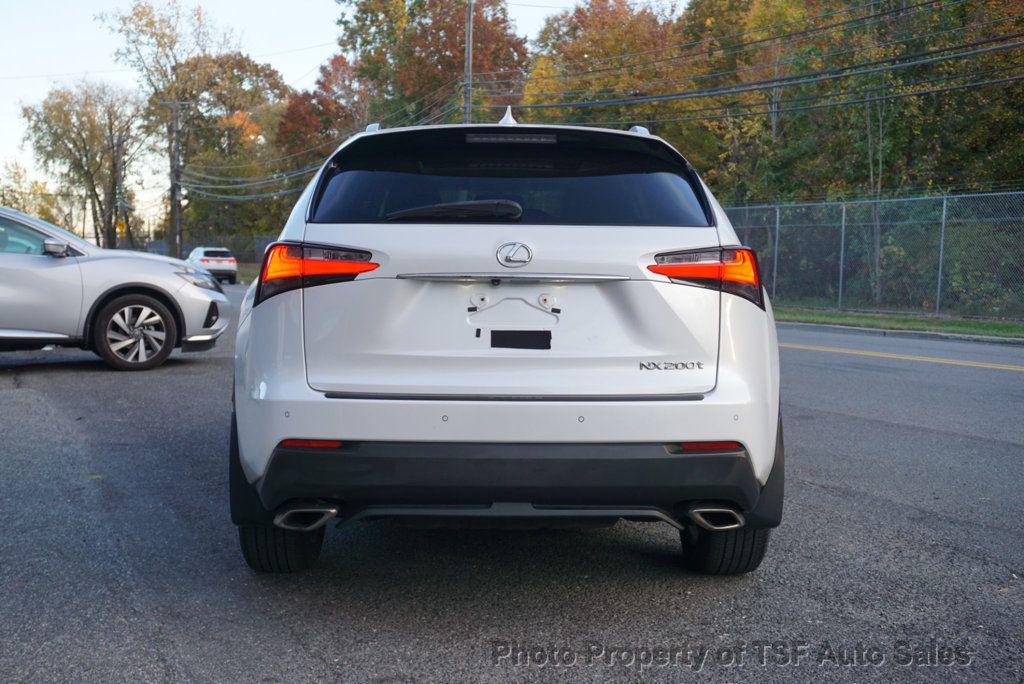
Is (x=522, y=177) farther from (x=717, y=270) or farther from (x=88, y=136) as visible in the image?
(x=88, y=136)

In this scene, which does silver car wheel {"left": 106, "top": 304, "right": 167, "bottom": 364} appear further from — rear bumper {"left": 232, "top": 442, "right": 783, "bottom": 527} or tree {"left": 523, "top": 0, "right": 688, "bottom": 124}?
tree {"left": 523, "top": 0, "right": 688, "bottom": 124}

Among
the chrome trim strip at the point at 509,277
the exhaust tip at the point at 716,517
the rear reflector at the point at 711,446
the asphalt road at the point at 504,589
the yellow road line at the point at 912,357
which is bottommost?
the yellow road line at the point at 912,357

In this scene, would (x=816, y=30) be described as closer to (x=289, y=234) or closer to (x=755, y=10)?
(x=755, y=10)

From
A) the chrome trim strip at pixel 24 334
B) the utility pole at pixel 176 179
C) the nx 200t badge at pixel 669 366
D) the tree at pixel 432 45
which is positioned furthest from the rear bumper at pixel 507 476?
the utility pole at pixel 176 179

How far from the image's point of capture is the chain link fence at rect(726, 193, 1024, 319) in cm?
2212

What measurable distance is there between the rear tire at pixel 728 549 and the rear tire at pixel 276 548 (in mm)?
1516

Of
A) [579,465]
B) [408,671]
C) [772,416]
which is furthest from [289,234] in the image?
[772,416]

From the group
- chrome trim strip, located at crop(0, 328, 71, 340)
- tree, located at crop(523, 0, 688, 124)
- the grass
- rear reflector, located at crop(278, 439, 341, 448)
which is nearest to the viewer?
rear reflector, located at crop(278, 439, 341, 448)

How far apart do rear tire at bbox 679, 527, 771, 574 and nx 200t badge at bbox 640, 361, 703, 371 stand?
0.80 metres

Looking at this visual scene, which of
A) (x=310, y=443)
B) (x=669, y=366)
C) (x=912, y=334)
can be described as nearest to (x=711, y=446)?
(x=669, y=366)

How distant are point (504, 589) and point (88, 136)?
84.2 metres

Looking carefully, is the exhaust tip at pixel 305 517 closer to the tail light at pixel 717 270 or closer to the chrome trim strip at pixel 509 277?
the chrome trim strip at pixel 509 277

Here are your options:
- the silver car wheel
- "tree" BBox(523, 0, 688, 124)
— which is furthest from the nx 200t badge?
"tree" BBox(523, 0, 688, 124)

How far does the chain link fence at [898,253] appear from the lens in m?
22.1
